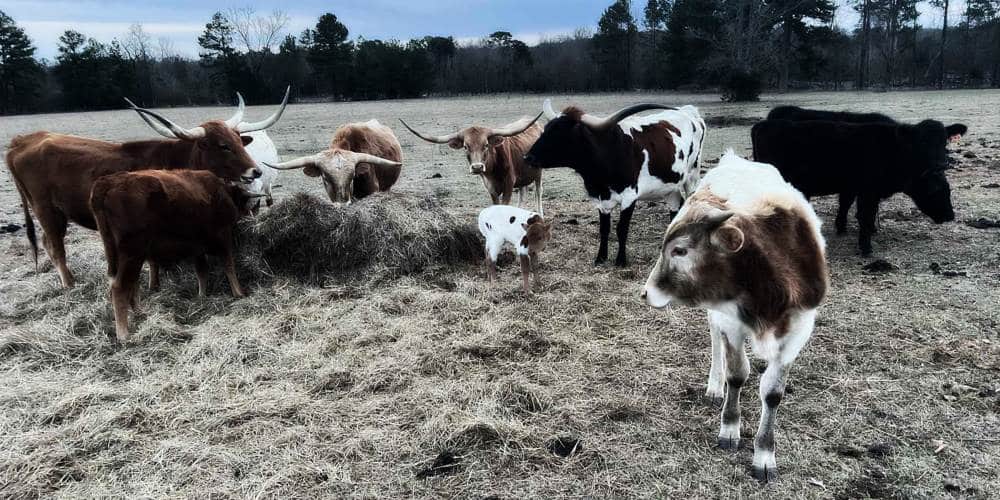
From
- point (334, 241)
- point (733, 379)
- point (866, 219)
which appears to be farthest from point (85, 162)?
point (866, 219)

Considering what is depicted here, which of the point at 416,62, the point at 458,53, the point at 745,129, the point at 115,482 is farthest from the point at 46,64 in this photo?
the point at 115,482

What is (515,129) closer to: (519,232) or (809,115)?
(519,232)

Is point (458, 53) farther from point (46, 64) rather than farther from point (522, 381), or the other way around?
point (522, 381)

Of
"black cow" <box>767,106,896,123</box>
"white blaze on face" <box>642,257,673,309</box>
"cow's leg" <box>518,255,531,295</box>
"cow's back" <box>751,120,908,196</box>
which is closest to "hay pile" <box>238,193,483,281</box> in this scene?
A: "cow's leg" <box>518,255,531,295</box>

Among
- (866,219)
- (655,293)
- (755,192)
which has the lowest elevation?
(866,219)

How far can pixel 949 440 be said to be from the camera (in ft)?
9.96

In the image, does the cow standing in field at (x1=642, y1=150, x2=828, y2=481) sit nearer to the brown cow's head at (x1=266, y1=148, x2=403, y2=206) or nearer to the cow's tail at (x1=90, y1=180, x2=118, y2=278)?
the cow's tail at (x1=90, y1=180, x2=118, y2=278)

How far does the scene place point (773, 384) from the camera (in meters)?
2.71

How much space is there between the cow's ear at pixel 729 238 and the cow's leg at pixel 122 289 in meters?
4.41

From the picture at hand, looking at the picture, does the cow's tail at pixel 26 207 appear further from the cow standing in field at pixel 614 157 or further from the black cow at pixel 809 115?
the black cow at pixel 809 115

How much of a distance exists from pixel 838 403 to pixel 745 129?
16.3 meters

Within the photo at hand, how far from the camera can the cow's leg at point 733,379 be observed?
111 inches

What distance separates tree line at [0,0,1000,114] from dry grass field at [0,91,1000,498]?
101 feet

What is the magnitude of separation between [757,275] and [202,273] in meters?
4.96
